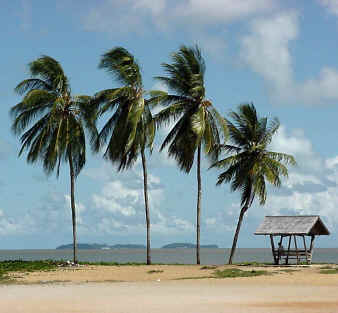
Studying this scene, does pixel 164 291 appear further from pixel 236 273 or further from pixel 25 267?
pixel 25 267

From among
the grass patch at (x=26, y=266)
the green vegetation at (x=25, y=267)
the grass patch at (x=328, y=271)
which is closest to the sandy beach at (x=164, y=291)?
the grass patch at (x=328, y=271)

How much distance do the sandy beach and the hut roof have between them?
144 inches

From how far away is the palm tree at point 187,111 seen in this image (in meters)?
36.9

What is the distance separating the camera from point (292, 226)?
37.4 meters

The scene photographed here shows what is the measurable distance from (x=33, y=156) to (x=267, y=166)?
1249 centimetres

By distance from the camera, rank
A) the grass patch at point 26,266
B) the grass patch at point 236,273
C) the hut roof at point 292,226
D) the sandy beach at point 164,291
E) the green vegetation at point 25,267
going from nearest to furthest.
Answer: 1. the sandy beach at point 164,291
2. the grass patch at point 236,273
3. the green vegetation at point 25,267
4. the grass patch at point 26,266
5. the hut roof at point 292,226

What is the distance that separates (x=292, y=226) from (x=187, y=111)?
8.17 metres

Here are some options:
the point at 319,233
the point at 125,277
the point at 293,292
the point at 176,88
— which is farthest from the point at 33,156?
the point at 293,292

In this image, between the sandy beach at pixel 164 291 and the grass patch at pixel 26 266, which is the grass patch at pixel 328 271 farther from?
the grass patch at pixel 26 266

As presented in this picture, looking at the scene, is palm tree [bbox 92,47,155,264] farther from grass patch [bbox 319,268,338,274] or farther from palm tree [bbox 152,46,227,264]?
grass patch [bbox 319,268,338,274]

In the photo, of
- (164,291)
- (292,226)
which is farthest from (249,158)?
(164,291)

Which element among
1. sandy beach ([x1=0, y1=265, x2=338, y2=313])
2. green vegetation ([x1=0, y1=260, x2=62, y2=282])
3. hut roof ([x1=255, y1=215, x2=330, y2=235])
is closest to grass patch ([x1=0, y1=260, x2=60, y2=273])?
green vegetation ([x1=0, y1=260, x2=62, y2=282])

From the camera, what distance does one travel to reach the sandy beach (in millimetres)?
18297

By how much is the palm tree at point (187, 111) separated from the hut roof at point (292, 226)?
367cm
